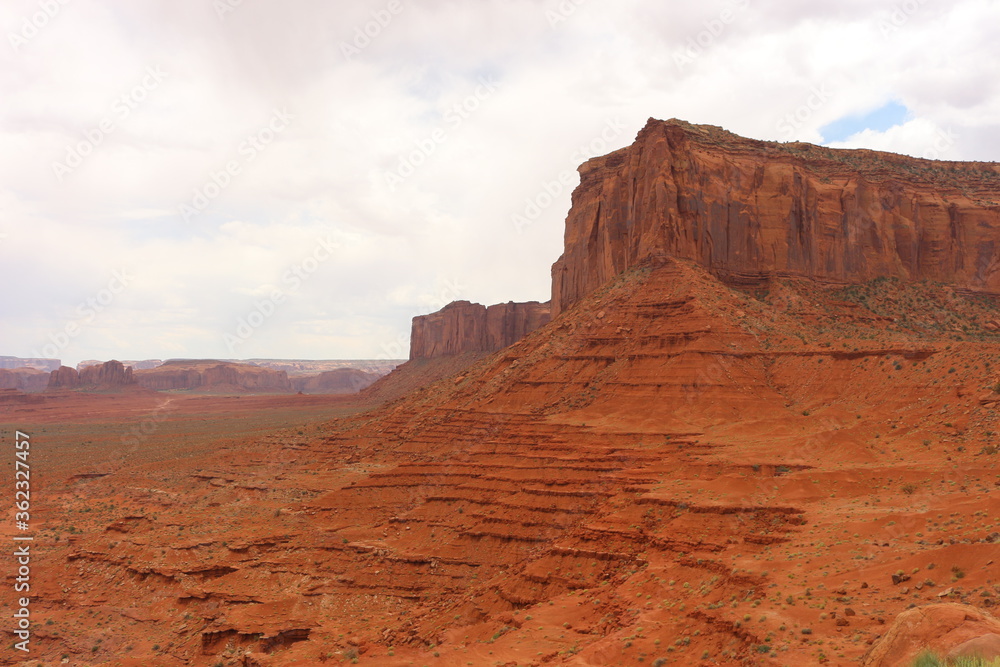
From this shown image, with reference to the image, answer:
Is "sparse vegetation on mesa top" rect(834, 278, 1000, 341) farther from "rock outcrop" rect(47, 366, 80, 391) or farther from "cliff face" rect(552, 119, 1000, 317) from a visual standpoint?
"rock outcrop" rect(47, 366, 80, 391)

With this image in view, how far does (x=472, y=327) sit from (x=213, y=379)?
357 feet

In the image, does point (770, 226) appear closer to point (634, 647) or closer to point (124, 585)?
point (634, 647)

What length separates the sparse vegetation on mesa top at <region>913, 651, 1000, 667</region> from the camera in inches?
276

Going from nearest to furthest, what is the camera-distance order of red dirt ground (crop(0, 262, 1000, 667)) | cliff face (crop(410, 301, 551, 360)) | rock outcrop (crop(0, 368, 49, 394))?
1. red dirt ground (crop(0, 262, 1000, 667))
2. cliff face (crop(410, 301, 551, 360))
3. rock outcrop (crop(0, 368, 49, 394))

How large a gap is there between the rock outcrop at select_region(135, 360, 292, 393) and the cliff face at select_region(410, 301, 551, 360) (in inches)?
2998

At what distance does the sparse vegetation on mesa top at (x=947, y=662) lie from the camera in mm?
7020

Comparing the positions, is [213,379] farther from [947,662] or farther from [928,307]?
[947,662]

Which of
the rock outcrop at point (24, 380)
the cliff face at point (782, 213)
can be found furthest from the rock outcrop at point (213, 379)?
the cliff face at point (782, 213)

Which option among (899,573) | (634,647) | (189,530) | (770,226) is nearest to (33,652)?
(189,530)

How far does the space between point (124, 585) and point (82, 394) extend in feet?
435

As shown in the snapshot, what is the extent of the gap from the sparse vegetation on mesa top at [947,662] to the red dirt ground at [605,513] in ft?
9.01

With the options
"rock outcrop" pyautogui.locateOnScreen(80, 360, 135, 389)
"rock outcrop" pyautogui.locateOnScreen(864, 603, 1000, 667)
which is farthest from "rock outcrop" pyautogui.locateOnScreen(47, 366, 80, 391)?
"rock outcrop" pyautogui.locateOnScreen(864, 603, 1000, 667)

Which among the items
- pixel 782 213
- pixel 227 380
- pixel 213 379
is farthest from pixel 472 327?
pixel 213 379

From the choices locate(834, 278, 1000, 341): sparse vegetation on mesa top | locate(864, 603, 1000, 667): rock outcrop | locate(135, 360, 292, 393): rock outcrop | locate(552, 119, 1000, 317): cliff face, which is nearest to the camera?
locate(864, 603, 1000, 667): rock outcrop
